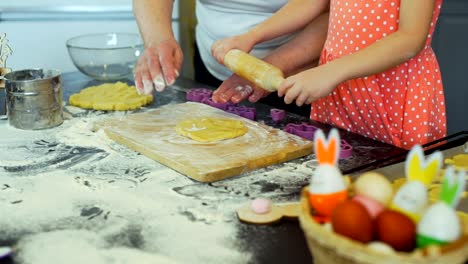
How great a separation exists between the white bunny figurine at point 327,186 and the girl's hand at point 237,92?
70 centimetres

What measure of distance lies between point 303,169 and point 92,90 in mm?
643

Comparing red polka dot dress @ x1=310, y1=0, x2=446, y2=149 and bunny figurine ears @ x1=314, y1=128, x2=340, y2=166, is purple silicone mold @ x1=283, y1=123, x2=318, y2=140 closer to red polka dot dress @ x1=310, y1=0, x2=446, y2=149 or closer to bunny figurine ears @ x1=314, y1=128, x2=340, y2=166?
red polka dot dress @ x1=310, y1=0, x2=446, y2=149

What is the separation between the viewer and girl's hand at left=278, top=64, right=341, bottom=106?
3.48 feet

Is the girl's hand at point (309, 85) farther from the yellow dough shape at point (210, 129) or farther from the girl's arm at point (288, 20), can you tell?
the girl's arm at point (288, 20)

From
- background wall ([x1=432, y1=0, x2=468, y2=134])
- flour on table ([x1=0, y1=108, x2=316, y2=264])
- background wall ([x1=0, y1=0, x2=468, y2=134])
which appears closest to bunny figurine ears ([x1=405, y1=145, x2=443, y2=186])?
flour on table ([x1=0, y1=108, x2=316, y2=264])

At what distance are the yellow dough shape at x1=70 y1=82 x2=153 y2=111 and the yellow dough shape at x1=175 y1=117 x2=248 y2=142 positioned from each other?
218mm

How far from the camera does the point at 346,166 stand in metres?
0.99

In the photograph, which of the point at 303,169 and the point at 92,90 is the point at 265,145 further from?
the point at 92,90

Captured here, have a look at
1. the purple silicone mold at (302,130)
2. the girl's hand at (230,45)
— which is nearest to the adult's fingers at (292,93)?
the purple silicone mold at (302,130)

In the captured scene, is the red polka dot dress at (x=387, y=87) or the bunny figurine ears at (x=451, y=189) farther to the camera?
the red polka dot dress at (x=387, y=87)

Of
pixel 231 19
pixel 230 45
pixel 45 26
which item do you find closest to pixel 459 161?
pixel 230 45

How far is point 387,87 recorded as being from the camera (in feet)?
4.08

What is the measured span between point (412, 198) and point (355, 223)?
70 millimetres

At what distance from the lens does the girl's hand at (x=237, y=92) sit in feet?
4.35
